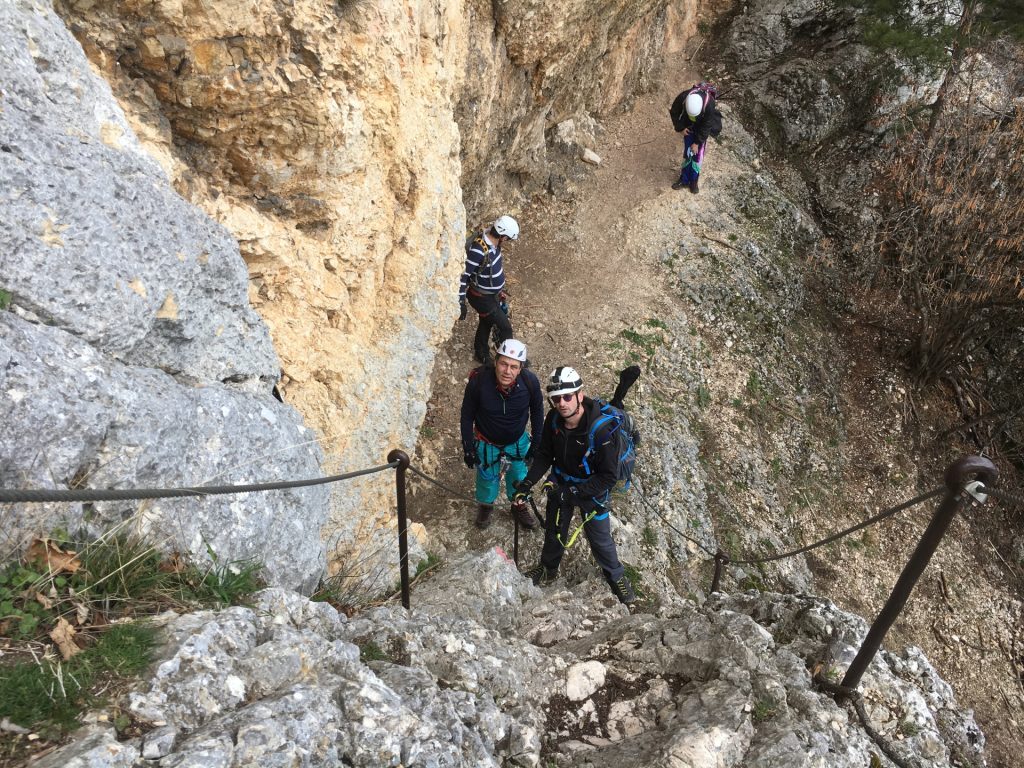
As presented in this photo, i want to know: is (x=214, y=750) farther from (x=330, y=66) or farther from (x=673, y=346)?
(x=673, y=346)

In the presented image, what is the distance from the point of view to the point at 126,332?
346 centimetres

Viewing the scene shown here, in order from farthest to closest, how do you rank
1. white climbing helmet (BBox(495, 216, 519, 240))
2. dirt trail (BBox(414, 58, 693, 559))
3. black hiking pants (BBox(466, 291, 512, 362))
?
black hiking pants (BBox(466, 291, 512, 362))
white climbing helmet (BBox(495, 216, 519, 240))
dirt trail (BBox(414, 58, 693, 559))

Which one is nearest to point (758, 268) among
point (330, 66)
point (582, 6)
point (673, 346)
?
point (673, 346)

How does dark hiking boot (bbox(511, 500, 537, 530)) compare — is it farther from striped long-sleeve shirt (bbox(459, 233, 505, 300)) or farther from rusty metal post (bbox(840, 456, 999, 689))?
rusty metal post (bbox(840, 456, 999, 689))

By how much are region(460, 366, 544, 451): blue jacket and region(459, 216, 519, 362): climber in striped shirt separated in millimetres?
2340

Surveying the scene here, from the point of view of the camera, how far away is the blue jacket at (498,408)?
5969 mm

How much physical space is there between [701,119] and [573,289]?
4317mm

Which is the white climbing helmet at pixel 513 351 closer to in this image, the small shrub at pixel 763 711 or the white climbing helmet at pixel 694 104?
the small shrub at pixel 763 711

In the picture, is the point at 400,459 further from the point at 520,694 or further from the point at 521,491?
the point at 521,491

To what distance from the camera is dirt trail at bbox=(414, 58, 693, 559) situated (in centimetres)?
760

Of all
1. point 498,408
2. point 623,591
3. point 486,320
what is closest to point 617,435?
point 498,408

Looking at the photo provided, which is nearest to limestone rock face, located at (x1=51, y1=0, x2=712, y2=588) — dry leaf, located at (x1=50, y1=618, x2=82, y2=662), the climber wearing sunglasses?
the climber wearing sunglasses

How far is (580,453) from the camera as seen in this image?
5.31 meters

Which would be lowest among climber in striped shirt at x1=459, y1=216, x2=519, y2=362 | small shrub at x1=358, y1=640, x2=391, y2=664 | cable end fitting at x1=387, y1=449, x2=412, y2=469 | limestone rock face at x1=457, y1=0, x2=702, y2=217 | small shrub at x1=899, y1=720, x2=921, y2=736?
small shrub at x1=358, y1=640, x2=391, y2=664
